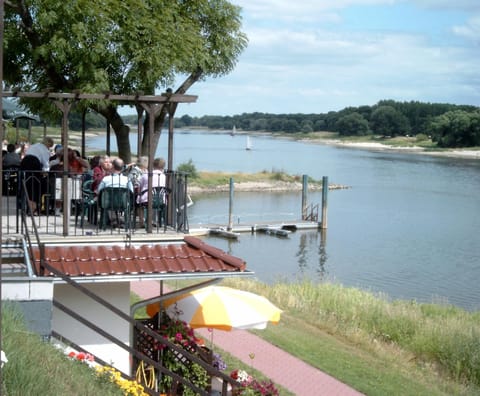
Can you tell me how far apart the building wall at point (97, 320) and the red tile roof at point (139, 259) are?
18.7 inches

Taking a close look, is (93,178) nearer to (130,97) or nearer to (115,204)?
(115,204)

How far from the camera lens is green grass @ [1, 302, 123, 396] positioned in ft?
19.4

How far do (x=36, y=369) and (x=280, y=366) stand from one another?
315 inches

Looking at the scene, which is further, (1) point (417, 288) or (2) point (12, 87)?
(1) point (417, 288)

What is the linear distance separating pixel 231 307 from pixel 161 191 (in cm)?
192

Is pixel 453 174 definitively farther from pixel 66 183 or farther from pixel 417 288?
pixel 66 183

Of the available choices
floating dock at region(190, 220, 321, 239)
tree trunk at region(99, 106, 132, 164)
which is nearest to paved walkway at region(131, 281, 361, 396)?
tree trunk at region(99, 106, 132, 164)

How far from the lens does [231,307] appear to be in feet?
36.5

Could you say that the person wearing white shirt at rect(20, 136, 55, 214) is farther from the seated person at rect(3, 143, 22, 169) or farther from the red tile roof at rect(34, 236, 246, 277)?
the seated person at rect(3, 143, 22, 169)

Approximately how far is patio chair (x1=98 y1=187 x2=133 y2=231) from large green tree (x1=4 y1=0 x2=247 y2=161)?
4865 millimetres

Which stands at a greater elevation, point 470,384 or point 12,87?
point 12,87

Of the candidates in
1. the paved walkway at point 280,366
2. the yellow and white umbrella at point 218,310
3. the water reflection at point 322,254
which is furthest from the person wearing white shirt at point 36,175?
the water reflection at point 322,254

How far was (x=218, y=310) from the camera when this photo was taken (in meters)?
11.1

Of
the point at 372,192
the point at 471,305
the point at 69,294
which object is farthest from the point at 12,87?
the point at 372,192
